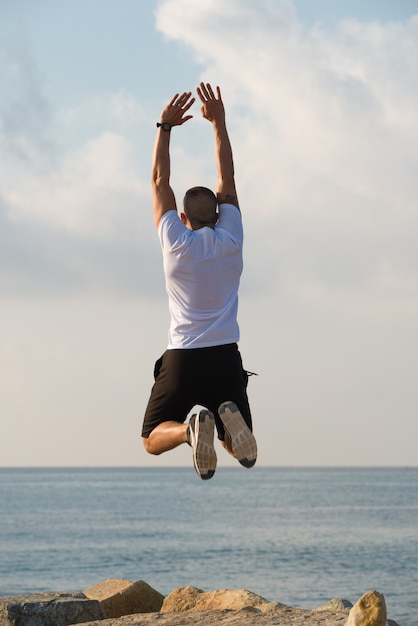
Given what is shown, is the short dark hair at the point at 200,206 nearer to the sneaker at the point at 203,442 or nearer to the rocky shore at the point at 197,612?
the sneaker at the point at 203,442

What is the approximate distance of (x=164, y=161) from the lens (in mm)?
7289

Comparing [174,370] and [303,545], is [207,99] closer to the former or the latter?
[174,370]

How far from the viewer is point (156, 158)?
7.30 metres

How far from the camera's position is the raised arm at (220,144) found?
24.4 feet

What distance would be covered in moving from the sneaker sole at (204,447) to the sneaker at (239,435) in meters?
0.16

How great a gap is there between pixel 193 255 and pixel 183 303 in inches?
15.1

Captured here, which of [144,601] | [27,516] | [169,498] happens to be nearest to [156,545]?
[27,516]

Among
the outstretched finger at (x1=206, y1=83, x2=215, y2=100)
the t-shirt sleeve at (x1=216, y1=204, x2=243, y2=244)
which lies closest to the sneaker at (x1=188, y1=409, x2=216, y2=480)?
the t-shirt sleeve at (x1=216, y1=204, x2=243, y2=244)

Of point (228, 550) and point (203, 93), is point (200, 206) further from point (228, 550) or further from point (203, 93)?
point (228, 550)

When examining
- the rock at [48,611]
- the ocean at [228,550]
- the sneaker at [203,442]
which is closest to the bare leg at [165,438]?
the sneaker at [203,442]

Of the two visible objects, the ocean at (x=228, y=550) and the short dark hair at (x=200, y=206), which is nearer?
the short dark hair at (x=200, y=206)

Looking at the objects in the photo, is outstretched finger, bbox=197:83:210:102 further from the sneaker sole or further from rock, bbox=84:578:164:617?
rock, bbox=84:578:164:617

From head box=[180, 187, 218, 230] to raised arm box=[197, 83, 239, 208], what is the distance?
6.7 inches

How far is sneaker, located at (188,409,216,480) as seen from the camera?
265 inches
